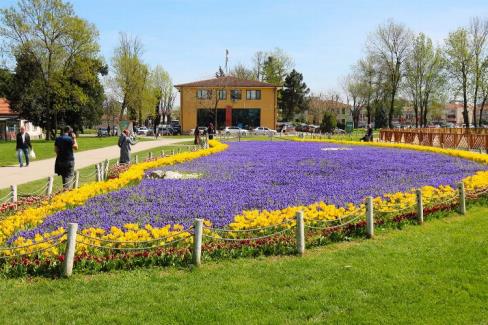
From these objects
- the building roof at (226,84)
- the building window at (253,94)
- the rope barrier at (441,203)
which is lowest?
the rope barrier at (441,203)

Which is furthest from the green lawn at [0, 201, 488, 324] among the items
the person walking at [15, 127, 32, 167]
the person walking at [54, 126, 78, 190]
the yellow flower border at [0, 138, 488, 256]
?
the person walking at [15, 127, 32, 167]

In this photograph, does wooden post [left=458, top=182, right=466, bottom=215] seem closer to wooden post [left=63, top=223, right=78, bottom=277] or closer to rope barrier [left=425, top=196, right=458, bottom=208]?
rope barrier [left=425, top=196, right=458, bottom=208]

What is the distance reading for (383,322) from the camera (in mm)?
5480

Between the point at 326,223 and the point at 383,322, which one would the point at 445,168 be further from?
the point at 383,322

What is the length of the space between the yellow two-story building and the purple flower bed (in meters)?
53.1

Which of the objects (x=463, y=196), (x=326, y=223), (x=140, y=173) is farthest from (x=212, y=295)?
(x=140, y=173)

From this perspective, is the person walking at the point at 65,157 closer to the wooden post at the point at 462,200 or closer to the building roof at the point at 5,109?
the wooden post at the point at 462,200

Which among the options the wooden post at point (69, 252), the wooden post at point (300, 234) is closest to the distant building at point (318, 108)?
the wooden post at point (300, 234)

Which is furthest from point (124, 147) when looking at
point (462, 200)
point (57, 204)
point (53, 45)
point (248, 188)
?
point (53, 45)

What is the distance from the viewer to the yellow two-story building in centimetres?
7425

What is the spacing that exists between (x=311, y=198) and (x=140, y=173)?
5988 mm

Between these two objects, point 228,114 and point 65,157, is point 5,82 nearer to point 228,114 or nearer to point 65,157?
point 228,114

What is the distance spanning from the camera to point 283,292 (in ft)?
20.8

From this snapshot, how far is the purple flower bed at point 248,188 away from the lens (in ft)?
32.8
